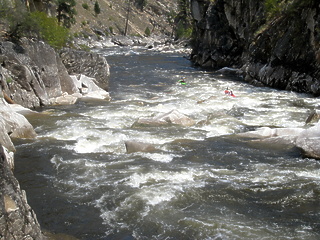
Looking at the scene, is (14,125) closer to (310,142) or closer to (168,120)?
(168,120)

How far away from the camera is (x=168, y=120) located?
1357 centimetres

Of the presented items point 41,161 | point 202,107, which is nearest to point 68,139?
point 41,161

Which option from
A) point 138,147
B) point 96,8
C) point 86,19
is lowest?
point 86,19

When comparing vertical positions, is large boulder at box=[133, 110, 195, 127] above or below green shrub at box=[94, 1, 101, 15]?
below

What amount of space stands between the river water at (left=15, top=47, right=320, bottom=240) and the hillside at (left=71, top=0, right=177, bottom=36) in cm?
5818

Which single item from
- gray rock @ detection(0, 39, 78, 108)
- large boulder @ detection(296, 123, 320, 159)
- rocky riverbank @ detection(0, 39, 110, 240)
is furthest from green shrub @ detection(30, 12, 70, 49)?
large boulder @ detection(296, 123, 320, 159)

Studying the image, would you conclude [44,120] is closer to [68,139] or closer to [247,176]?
[68,139]

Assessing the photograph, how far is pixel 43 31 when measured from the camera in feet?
62.4

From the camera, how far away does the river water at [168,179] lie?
21.3 ft

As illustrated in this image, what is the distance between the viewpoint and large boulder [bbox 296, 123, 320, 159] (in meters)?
9.78

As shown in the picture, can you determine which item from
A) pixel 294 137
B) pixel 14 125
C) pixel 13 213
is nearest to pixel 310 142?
pixel 294 137

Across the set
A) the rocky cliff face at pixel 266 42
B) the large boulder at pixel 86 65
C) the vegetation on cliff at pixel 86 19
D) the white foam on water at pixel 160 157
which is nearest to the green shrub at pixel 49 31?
the vegetation on cliff at pixel 86 19

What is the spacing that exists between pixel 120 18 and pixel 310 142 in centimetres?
8748

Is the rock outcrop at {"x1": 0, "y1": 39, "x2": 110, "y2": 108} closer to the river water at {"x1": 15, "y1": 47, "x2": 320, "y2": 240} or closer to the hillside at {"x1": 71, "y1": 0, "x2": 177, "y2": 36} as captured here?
the river water at {"x1": 15, "y1": 47, "x2": 320, "y2": 240}
